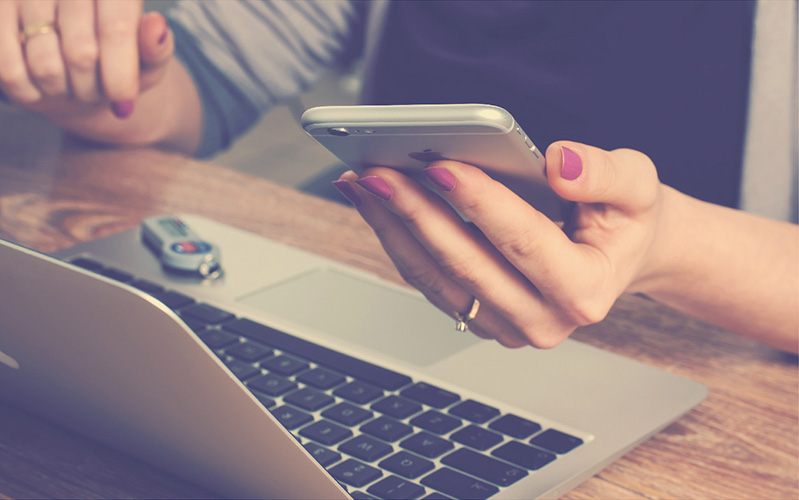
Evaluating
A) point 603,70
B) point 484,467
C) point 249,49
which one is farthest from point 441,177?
point 249,49

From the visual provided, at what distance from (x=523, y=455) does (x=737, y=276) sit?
0.24 meters

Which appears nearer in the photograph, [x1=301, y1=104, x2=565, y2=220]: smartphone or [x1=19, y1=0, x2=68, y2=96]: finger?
[x1=301, y1=104, x2=565, y2=220]: smartphone

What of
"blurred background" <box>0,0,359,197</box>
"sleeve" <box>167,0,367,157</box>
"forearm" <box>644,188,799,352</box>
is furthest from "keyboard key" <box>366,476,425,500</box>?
"blurred background" <box>0,0,359,197</box>

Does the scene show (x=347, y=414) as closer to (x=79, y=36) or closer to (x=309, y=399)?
(x=309, y=399)

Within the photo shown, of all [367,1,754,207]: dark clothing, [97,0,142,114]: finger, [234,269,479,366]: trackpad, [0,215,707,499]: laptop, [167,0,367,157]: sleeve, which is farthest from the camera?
[167,0,367,157]: sleeve

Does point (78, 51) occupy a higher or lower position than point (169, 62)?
lower

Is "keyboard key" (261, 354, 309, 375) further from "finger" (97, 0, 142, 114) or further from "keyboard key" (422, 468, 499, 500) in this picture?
"finger" (97, 0, 142, 114)

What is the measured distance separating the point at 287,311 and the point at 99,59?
1.07 feet

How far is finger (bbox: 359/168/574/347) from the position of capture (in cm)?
41

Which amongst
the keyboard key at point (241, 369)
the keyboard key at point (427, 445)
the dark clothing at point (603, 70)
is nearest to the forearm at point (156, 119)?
the dark clothing at point (603, 70)

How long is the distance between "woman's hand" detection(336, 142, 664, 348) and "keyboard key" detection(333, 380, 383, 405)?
0.07 metres

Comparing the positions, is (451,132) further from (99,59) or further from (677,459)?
(99,59)

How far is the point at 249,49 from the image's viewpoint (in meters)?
1.00

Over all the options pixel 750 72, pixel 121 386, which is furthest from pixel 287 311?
pixel 750 72
